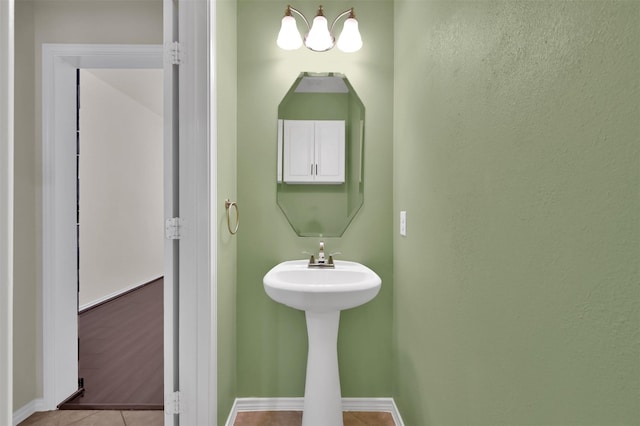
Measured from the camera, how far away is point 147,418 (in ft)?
6.11

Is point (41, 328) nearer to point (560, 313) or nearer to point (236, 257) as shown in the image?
point (236, 257)

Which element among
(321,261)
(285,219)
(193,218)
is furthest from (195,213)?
(321,261)

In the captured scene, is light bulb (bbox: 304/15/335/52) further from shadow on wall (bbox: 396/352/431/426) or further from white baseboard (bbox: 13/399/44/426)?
white baseboard (bbox: 13/399/44/426)

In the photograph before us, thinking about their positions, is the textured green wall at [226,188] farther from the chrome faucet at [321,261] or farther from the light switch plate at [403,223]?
the light switch plate at [403,223]

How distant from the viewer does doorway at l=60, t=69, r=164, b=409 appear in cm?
226

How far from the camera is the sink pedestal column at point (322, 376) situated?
5.13 ft

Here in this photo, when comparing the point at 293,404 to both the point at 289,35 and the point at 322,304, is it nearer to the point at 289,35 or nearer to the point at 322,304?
the point at 322,304

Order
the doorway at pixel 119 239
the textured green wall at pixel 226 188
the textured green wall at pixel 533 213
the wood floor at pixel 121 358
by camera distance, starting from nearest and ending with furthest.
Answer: the textured green wall at pixel 533 213
the textured green wall at pixel 226 188
the wood floor at pixel 121 358
the doorway at pixel 119 239

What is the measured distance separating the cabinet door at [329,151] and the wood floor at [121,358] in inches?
67.7

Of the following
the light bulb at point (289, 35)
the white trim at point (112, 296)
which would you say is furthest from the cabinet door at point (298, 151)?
the white trim at point (112, 296)

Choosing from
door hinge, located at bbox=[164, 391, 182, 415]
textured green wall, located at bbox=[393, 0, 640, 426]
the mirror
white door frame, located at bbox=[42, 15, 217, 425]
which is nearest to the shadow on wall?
textured green wall, located at bbox=[393, 0, 640, 426]

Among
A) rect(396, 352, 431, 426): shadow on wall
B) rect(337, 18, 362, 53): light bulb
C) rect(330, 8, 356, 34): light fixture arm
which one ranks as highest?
rect(330, 8, 356, 34): light fixture arm

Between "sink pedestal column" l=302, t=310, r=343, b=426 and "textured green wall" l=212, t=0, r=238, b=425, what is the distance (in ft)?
1.42

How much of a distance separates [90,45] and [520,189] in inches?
94.4
